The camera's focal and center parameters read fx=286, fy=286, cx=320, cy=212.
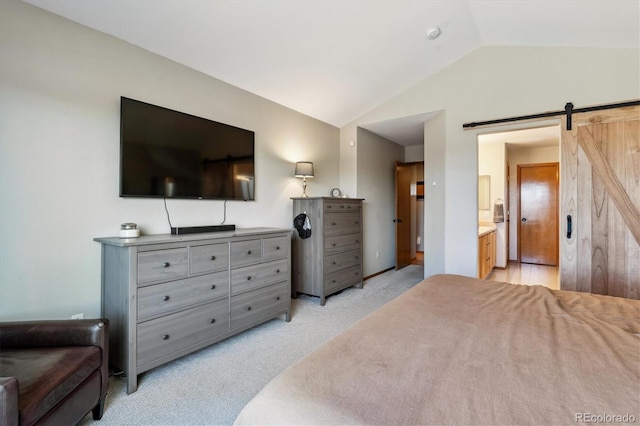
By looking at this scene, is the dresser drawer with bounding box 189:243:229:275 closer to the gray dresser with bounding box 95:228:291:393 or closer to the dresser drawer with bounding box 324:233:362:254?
the gray dresser with bounding box 95:228:291:393

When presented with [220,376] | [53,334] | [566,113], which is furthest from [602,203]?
[53,334]

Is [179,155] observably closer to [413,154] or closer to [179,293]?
[179,293]

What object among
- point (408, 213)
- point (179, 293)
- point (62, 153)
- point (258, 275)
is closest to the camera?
point (62, 153)

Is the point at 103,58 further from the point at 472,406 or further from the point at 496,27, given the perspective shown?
the point at 496,27

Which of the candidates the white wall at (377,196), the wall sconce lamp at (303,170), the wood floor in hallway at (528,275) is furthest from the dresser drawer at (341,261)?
the wood floor in hallway at (528,275)

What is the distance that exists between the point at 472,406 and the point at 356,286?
3.73m

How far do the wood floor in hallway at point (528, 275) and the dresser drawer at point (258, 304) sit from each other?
3.77m

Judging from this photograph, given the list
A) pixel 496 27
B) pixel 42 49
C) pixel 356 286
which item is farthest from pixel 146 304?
pixel 496 27

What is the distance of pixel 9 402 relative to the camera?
1061 millimetres

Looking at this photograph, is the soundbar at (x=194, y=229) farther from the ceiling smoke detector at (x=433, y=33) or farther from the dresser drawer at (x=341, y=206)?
the ceiling smoke detector at (x=433, y=33)

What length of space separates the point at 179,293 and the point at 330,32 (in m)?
2.73

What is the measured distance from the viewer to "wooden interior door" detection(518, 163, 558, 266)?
591 cm

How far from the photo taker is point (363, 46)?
10.2ft

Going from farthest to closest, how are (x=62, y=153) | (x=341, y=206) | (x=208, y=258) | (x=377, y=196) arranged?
(x=377, y=196)
(x=341, y=206)
(x=208, y=258)
(x=62, y=153)
